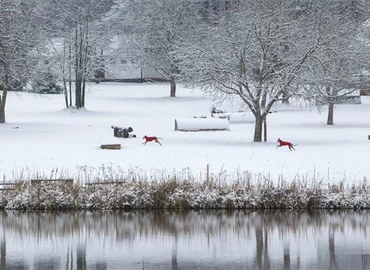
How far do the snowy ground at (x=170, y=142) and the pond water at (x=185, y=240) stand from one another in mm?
4431

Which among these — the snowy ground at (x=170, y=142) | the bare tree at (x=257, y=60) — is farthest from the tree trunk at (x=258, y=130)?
the snowy ground at (x=170, y=142)

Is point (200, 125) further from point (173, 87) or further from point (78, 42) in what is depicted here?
point (173, 87)

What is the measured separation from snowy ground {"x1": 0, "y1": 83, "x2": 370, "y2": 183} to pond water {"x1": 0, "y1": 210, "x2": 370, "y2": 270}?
4.43 meters

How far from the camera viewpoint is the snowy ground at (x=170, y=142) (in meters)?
33.9

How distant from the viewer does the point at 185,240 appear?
23688 mm

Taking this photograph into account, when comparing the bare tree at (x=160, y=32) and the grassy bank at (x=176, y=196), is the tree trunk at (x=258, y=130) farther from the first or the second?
the bare tree at (x=160, y=32)

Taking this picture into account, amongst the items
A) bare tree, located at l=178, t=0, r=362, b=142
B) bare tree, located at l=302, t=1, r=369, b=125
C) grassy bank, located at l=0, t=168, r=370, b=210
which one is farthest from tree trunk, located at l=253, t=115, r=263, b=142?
grassy bank, located at l=0, t=168, r=370, b=210

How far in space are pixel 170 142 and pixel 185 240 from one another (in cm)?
1941

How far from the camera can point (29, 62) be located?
51.2m

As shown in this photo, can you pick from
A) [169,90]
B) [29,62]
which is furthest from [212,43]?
[169,90]

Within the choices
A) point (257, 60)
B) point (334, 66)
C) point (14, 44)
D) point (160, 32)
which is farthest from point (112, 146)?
point (160, 32)

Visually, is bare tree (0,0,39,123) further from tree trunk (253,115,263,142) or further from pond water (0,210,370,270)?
pond water (0,210,370,270)

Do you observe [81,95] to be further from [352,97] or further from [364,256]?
[364,256]

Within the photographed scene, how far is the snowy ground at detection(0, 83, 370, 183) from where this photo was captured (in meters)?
33.9
